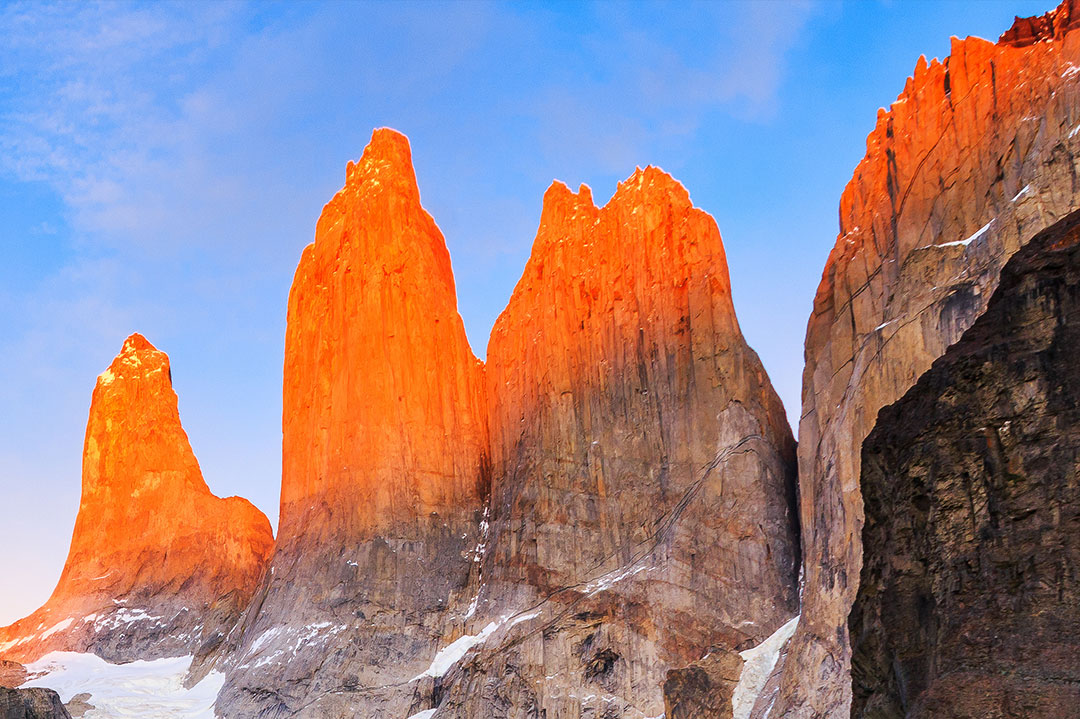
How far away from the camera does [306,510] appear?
77.1 m

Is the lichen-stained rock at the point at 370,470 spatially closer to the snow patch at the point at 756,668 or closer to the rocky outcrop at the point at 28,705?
the snow patch at the point at 756,668

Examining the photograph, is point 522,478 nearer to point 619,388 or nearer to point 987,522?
point 619,388

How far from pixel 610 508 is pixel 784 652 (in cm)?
1365

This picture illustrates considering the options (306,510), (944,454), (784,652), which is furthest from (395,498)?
(944,454)

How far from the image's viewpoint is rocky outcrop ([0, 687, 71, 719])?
4806 centimetres

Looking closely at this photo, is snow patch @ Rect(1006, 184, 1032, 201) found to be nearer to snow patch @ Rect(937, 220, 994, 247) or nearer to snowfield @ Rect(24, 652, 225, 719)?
snow patch @ Rect(937, 220, 994, 247)

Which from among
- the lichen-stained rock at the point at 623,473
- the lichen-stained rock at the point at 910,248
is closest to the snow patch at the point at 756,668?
the lichen-stained rock at the point at 623,473

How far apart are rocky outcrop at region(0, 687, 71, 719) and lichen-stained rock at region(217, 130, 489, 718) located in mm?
17248

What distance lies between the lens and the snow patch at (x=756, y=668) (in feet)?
170

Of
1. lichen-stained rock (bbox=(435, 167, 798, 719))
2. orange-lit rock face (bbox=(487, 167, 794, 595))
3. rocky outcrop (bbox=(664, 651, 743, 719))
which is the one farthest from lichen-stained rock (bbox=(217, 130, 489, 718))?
rocky outcrop (bbox=(664, 651, 743, 719))

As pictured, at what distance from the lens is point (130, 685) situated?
3041 inches

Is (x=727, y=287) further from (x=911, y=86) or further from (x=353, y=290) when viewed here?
(x=353, y=290)

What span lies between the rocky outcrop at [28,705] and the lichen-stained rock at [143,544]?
99.2ft

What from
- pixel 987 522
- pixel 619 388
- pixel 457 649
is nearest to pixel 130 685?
pixel 457 649
